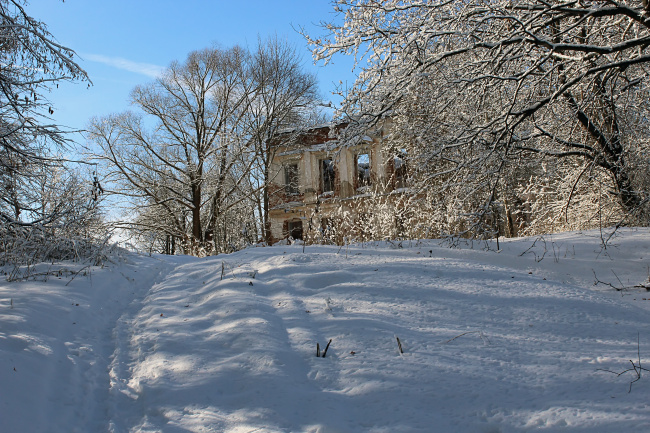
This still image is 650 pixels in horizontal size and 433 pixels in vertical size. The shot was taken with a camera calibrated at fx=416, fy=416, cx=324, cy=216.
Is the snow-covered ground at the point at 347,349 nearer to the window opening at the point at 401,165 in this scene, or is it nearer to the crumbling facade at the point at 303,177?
the window opening at the point at 401,165

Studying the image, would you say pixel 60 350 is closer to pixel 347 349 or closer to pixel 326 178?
pixel 347 349

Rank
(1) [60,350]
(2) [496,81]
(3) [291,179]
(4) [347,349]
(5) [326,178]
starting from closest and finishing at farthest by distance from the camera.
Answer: (4) [347,349]
(1) [60,350]
(2) [496,81]
(5) [326,178]
(3) [291,179]

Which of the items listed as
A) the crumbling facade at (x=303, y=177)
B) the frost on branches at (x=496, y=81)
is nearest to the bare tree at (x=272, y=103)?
the crumbling facade at (x=303, y=177)

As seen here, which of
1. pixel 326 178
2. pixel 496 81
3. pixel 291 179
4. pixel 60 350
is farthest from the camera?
pixel 291 179

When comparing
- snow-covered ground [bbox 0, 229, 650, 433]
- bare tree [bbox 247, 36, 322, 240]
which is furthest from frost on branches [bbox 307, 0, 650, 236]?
bare tree [bbox 247, 36, 322, 240]

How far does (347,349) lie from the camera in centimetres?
295

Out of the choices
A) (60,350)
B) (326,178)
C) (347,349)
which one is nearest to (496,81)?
(347,349)

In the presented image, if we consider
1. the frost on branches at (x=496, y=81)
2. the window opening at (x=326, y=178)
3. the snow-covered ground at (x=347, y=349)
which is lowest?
the snow-covered ground at (x=347, y=349)

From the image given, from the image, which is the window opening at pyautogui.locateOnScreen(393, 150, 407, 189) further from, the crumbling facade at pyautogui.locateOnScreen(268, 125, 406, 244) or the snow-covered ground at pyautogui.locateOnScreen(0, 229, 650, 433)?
the snow-covered ground at pyautogui.locateOnScreen(0, 229, 650, 433)

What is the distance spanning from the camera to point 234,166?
21875 mm

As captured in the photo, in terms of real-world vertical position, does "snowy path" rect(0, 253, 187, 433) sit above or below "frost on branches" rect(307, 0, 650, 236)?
below

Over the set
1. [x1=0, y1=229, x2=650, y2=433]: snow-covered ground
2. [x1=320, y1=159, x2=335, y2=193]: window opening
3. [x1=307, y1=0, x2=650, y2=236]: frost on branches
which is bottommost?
[x1=0, y1=229, x2=650, y2=433]: snow-covered ground

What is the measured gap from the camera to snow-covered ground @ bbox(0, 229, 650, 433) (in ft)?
7.24

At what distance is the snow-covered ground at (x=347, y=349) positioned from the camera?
7.24 feet
